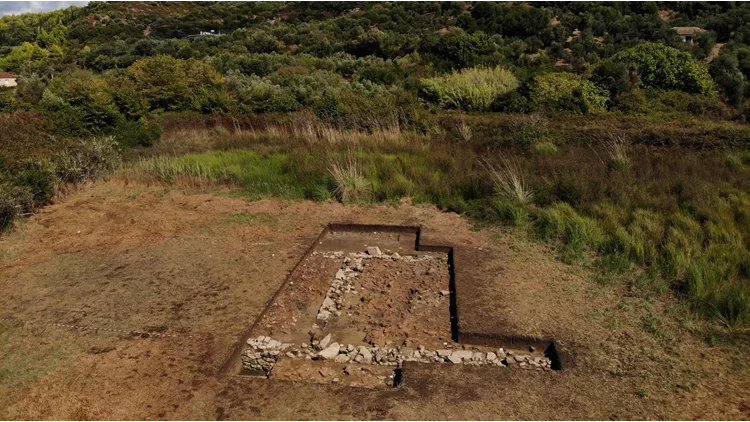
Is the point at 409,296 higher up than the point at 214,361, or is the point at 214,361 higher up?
the point at 214,361

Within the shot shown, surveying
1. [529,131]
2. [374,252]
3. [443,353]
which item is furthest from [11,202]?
[529,131]

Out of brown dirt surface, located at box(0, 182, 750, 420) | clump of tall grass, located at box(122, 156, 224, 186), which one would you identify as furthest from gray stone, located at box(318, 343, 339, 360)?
clump of tall grass, located at box(122, 156, 224, 186)

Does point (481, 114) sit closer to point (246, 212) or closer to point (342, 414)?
point (246, 212)

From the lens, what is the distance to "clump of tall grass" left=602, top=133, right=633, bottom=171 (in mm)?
9028

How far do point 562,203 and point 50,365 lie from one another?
6256 millimetres

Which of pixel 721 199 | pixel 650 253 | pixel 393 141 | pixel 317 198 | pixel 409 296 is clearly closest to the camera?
pixel 409 296

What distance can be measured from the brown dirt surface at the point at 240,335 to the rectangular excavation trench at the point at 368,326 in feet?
0.74

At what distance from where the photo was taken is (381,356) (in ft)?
14.6

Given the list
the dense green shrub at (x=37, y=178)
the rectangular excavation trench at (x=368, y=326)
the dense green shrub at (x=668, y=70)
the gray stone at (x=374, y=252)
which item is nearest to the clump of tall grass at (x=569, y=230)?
the rectangular excavation trench at (x=368, y=326)

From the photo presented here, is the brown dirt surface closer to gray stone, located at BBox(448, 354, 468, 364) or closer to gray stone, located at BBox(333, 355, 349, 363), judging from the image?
gray stone, located at BBox(448, 354, 468, 364)

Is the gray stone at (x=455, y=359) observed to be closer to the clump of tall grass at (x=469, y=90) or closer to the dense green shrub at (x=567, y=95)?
the dense green shrub at (x=567, y=95)

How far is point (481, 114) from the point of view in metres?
15.2

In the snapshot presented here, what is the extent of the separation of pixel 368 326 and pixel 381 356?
0.64 m

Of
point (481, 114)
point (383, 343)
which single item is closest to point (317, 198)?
point (383, 343)
